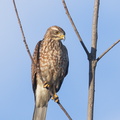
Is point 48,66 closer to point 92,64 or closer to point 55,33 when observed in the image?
point 55,33

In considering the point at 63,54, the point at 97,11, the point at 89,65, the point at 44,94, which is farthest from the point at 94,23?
the point at 44,94

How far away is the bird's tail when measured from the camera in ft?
24.2

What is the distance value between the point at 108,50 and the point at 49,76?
10.9ft

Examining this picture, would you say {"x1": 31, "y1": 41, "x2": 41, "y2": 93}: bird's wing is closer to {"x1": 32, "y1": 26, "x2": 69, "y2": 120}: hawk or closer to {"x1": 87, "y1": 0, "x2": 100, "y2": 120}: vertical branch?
{"x1": 32, "y1": 26, "x2": 69, "y2": 120}: hawk

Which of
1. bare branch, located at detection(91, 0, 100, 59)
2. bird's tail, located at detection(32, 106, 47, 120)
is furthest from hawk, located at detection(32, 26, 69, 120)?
bare branch, located at detection(91, 0, 100, 59)

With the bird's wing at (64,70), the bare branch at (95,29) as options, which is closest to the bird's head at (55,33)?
the bird's wing at (64,70)

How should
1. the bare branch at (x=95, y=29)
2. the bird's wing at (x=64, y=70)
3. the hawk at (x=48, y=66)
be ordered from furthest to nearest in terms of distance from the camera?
the bird's wing at (x=64, y=70), the hawk at (x=48, y=66), the bare branch at (x=95, y=29)

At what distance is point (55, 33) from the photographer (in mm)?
7477

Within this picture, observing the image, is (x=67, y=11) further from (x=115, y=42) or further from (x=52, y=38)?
(x=52, y=38)

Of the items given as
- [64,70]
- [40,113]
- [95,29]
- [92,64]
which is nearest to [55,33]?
[64,70]

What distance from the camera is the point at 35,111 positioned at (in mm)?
7562

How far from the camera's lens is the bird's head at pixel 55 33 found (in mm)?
7301

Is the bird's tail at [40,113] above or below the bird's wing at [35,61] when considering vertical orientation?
below

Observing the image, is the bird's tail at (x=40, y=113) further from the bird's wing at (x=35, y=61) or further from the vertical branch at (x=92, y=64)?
the vertical branch at (x=92, y=64)
